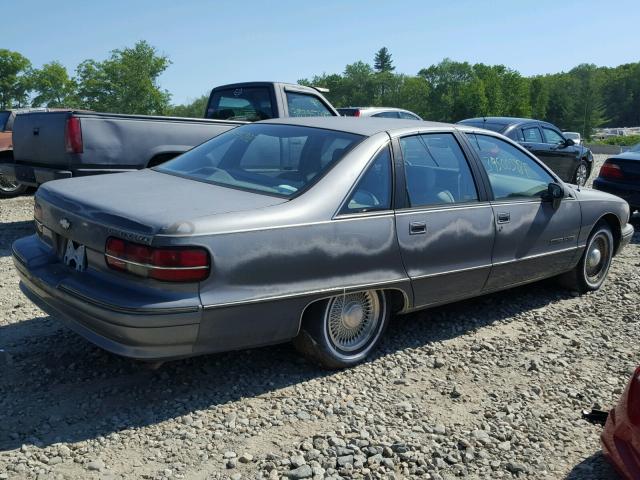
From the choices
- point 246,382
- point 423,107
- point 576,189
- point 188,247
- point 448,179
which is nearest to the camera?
point 188,247

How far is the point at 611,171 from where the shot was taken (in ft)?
31.9

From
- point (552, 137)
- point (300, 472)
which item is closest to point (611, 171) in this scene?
point (552, 137)

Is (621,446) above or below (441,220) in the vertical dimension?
below

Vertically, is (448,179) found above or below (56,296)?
above

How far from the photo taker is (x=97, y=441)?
301cm

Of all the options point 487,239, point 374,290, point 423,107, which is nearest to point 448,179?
point 487,239

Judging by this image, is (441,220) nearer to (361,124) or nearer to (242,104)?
(361,124)

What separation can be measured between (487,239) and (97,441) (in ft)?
9.34

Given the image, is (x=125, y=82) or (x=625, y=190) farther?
(x=125, y=82)

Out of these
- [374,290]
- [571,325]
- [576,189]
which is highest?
[576,189]

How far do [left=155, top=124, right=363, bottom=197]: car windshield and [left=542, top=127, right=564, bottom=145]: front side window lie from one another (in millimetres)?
10178

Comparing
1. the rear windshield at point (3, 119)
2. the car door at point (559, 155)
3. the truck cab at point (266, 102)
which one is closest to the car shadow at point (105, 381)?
the truck cab at point (266, 102)

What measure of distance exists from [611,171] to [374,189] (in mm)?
7175

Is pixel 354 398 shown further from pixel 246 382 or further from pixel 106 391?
pixel 106 391
